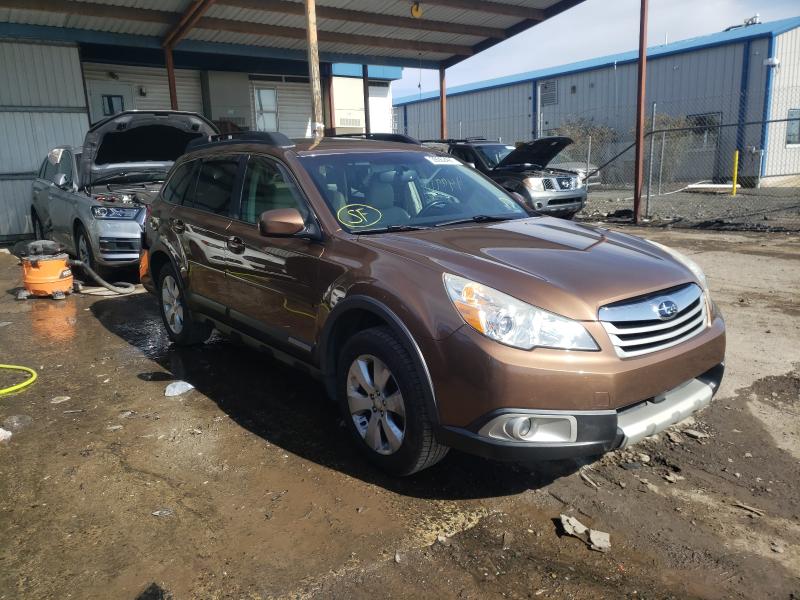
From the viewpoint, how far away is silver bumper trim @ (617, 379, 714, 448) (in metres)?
2.84

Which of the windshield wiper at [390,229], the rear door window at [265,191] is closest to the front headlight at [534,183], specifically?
the rear door window at [265,191]

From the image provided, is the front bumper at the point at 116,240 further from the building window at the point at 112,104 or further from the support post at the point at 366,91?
the support post at the point at 366,91

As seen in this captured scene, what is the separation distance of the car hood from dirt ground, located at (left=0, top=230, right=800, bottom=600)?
3.36ft

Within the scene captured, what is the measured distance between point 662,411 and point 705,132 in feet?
79.3

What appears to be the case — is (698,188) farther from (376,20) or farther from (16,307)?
(16,307)

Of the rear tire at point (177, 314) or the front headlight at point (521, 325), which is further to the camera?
the rear tire at point (177, 314)

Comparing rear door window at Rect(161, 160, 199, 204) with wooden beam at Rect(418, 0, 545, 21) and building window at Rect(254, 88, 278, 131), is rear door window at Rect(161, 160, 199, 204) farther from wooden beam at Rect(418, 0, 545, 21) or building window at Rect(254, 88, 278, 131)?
building window at Rect(254, 88, 278, 131)

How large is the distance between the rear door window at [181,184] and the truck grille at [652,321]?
3682 mm

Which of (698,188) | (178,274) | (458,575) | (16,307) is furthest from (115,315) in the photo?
(698,188)

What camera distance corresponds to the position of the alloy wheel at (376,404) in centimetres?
319

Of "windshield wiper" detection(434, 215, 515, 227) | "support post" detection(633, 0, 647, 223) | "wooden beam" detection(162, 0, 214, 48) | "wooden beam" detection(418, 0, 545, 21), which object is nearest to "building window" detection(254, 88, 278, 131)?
"wooden beam" detection(162, 0, 214, 48)

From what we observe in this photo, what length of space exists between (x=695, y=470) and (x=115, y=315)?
A: 241 inches

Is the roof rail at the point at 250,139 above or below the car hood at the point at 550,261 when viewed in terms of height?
above

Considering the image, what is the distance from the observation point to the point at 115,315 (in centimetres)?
713
